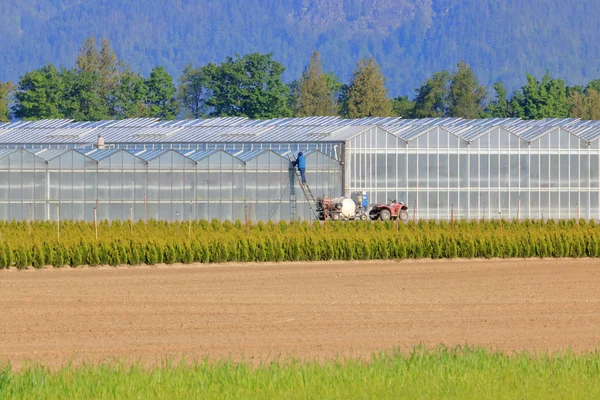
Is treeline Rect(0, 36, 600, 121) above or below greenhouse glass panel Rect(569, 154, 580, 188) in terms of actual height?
above

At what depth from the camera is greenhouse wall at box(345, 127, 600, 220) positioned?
178 ft

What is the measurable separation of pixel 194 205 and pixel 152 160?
250cm

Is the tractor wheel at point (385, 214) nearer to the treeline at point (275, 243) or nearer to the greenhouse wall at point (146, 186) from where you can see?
the greenhouse wall at point (146, 186)

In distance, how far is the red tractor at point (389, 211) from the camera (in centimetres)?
5225

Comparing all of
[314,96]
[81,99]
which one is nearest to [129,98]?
[81,99]

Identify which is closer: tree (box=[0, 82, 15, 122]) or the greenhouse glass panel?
the greenhouse glass panel

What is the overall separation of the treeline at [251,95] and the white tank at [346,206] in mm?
52622

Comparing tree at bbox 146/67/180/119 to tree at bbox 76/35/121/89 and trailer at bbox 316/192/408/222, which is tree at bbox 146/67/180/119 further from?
trailer at bbox 316/192/408/222

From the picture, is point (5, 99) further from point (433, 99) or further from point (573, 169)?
point (573, 169)

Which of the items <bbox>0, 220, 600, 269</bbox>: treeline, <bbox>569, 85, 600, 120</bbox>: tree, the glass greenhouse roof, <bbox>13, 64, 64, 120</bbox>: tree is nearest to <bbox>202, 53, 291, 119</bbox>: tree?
<bbox>13, 64, 64, 120</bbox>: tree

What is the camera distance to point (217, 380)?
13211mm

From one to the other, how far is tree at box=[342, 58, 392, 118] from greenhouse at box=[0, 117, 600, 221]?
38.8 meters

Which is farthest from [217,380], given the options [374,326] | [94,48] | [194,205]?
[94,48]

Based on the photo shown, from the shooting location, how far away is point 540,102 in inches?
4358
